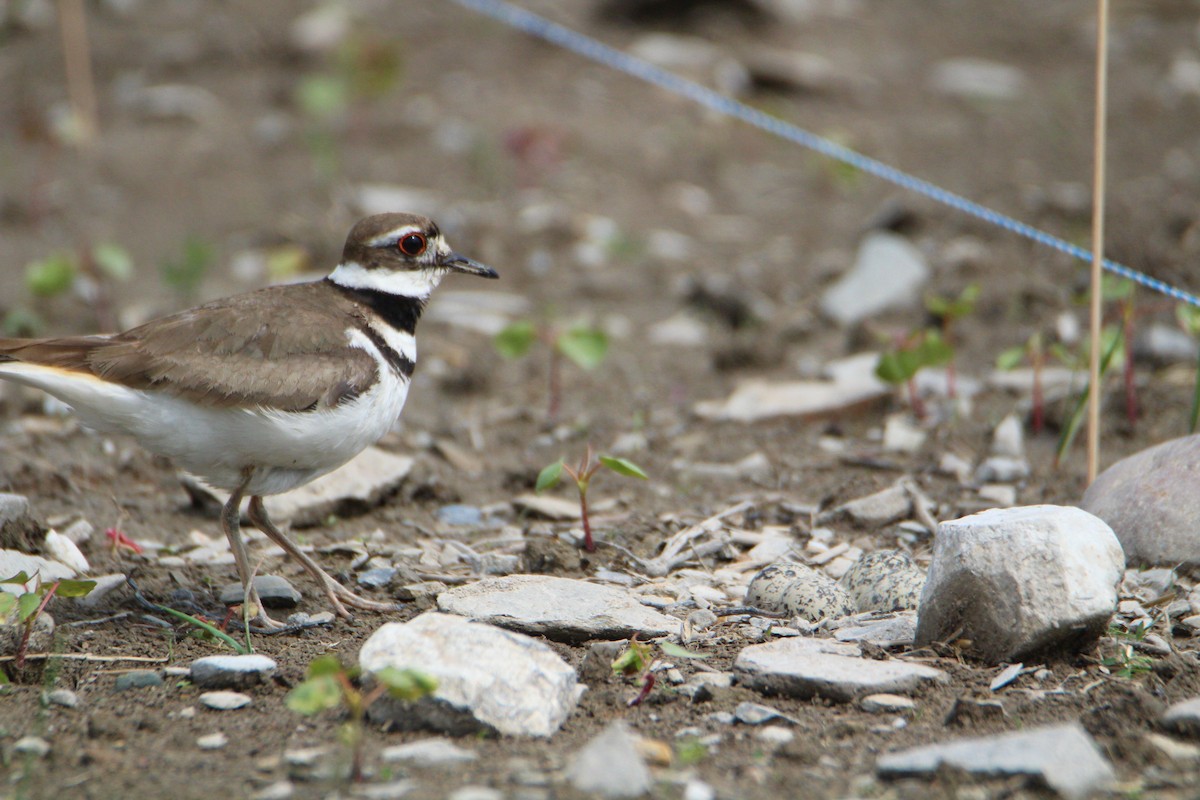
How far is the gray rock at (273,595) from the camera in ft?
13.0

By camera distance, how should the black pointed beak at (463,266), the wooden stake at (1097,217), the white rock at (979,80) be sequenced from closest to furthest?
the wooden stake at (1097,217)
the black pointed beak at (463,266)
the white rock at (979,80)

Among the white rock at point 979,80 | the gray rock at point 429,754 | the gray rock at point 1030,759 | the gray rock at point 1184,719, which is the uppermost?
the white rock at point 979,80

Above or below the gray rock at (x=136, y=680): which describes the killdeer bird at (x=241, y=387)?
above

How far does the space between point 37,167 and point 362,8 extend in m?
3.28

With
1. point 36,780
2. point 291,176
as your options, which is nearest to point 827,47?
point 291,176

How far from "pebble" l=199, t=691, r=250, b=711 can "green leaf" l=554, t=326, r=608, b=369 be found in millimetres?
2555

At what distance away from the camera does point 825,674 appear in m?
3.14

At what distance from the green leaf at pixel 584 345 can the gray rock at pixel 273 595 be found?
6.04ft

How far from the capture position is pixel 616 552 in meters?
4.26

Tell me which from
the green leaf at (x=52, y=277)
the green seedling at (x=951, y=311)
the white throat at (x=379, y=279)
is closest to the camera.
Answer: the white throat at (x=379, y=279)

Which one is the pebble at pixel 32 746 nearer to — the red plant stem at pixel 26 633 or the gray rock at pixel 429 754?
the red plant stem at pixel 26 633

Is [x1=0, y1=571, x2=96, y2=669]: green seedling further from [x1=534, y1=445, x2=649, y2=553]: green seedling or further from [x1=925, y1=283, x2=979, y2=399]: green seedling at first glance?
[x1=925, y1=283, x2=979, y2=399]: green seedling

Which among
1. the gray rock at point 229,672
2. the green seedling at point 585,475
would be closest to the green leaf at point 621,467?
the green seedling at point 585,475

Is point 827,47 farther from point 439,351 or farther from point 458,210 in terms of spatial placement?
point 439,351
